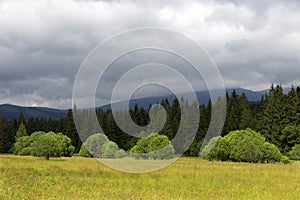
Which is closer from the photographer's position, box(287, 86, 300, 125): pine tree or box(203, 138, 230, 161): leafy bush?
box(203, 138, 230, 161): leafy bush

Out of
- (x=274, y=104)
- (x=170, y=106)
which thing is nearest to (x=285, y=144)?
(x=274, y=104)

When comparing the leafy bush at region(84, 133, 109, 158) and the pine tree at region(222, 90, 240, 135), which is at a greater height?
the pine tree at region(222, 90, 240, 135)

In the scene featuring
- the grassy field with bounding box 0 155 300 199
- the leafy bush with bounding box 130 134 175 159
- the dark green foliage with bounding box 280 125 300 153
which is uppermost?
the dark green foliage with bounding box 280 125 300 153

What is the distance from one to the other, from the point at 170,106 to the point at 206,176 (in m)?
70.8

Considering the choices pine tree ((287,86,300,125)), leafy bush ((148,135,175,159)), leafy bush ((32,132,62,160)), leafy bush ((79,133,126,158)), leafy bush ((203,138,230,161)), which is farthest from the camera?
pine tree ((287,86,300,125))

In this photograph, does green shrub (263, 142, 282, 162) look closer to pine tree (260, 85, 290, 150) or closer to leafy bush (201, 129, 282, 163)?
leafy bush (201, 129, 282, 163)

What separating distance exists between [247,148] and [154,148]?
8.89 meters

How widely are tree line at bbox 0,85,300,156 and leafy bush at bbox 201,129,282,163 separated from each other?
48.8 feet

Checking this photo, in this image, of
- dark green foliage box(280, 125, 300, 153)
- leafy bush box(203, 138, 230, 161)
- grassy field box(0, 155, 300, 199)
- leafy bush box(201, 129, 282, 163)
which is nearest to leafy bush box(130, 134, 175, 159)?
leafy bush box(203, 138, 230, 161)

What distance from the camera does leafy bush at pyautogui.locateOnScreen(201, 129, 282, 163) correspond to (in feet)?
123

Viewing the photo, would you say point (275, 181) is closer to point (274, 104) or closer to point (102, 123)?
Result: point (274, 104)

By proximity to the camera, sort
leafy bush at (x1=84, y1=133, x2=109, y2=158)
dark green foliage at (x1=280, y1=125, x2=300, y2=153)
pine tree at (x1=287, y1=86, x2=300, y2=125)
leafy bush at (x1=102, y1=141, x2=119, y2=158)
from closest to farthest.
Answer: leafy bush at (x1=102, y1=141, x2=119, y2=158)
leafy bush at (x1=84, y1=133, x2=109, y2=158)
dark green foliage at (x1=280, y1=125, x2=300, y2=153)
pine tree at (x1=287, y1=86, x2=300, y2=125)

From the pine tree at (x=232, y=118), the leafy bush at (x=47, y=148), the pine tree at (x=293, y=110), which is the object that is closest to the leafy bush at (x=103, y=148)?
the leafy bush at (x=47, y=148)

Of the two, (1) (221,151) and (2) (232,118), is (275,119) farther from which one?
(1) (221,151)
